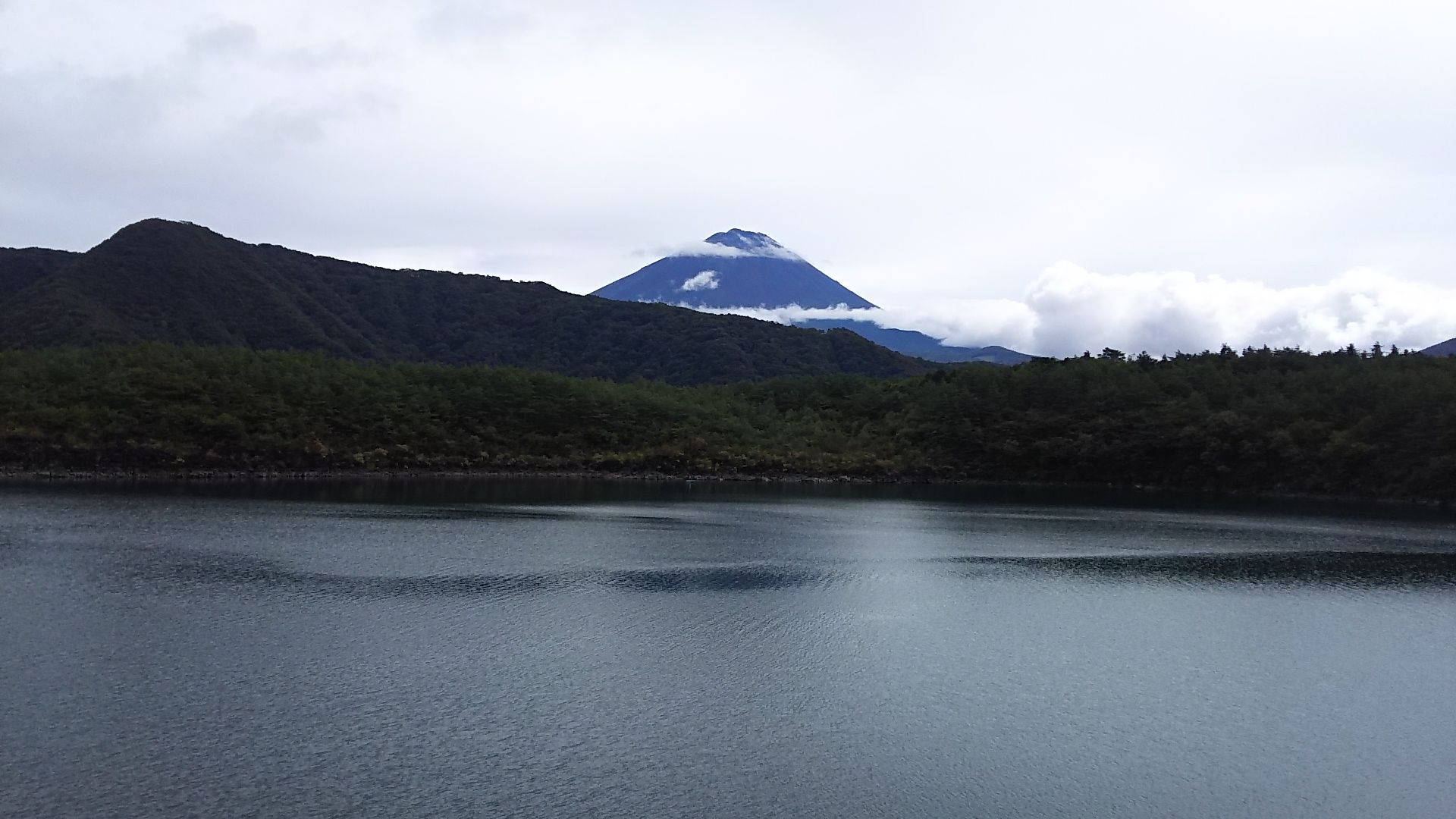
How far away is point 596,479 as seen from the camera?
66125mm

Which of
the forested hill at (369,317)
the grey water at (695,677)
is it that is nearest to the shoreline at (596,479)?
the grey water at (695,677)

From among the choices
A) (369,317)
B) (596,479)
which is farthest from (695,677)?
(369,317)

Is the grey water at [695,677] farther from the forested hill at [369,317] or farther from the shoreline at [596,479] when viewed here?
the forested hill at [369,317]

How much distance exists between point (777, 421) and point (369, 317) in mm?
73641

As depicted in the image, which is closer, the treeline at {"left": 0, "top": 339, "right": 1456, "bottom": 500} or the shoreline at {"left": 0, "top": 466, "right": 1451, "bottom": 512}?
the shoreline at {"left": 0, "top": 466, "right": 1451, "bottom": 512}

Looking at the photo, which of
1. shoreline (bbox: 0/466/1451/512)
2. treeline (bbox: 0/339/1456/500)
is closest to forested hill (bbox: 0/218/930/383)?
treeline (bbox: 0/339/1456/500)

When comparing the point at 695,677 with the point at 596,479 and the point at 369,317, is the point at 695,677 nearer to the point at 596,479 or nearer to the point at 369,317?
the point at 596,479

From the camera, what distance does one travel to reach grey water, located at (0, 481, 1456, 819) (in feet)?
39.4

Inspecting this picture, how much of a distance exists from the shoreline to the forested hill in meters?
38.2

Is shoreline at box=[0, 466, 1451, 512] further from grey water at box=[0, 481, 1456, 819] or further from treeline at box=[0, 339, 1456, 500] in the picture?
grey water at box=[0, 481, 1456, 819]

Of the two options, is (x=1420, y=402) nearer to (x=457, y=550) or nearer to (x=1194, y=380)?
(x=1194, y=380)

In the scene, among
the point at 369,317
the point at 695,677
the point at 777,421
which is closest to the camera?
the point at 695,677

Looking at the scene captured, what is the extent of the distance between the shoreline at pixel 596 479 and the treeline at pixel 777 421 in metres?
0.54

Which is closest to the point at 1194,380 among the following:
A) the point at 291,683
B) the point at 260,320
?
the point at 291,683
